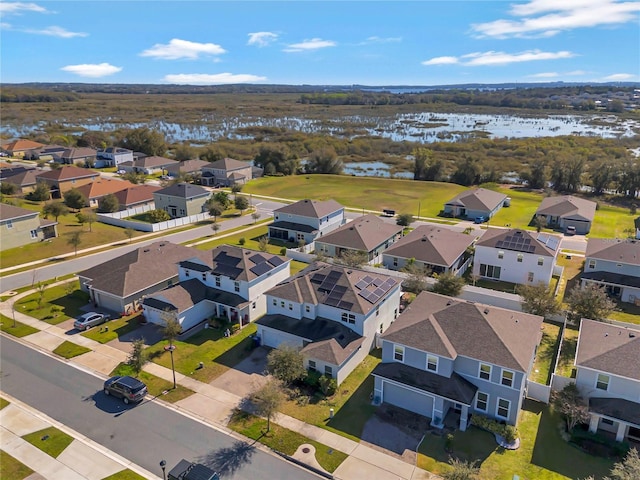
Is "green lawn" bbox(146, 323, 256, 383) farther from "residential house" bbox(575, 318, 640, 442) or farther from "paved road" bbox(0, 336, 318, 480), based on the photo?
"residential house" bbox(575, 318, 640, 442)

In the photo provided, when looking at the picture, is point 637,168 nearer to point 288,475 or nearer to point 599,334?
point 599,334

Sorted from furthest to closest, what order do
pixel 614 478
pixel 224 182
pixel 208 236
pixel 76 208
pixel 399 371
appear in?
pixel 224 182 → pixel 76 208 → pixel 208 236 → pixel 399 371 → pixel 614 478

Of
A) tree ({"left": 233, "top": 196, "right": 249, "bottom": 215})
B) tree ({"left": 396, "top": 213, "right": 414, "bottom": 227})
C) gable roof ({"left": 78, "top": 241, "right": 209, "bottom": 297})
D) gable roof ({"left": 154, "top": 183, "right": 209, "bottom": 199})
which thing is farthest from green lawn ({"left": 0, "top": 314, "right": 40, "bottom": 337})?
tree ({"left": 396, "top": 213, "right": 414, "bottom": 227})

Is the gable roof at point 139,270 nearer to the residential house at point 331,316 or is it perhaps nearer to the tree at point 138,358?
the tree at point 138,358

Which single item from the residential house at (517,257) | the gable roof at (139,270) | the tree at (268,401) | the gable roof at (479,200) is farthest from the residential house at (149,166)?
the tree at (268,401)

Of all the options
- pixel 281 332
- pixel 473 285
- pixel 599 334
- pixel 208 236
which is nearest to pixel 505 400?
pixel 599 334

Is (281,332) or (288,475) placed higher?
(281,332)
